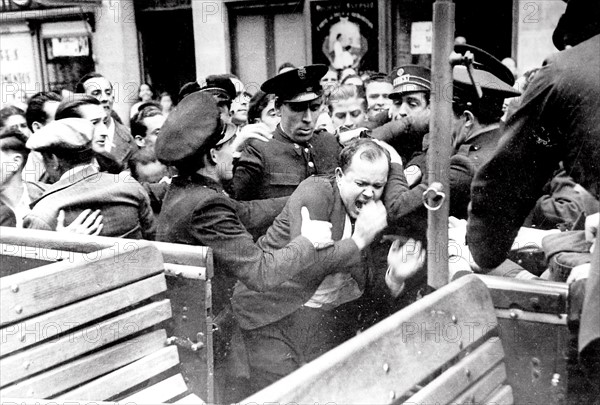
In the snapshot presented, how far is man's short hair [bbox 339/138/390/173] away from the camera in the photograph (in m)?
2.94

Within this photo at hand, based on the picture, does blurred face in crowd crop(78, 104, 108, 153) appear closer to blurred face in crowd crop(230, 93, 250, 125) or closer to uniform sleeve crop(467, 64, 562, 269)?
blurred face in crowd crop(230, 93, 250, 125)

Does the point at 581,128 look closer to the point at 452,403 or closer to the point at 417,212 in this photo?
the point at 452,403

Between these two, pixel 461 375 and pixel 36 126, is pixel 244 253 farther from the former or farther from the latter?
pixel 36 126

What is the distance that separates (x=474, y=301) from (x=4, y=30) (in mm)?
11787

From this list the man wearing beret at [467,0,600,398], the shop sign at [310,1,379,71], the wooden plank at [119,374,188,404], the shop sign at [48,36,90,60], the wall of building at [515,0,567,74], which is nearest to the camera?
the man wearing beret at [467,0,600,398]

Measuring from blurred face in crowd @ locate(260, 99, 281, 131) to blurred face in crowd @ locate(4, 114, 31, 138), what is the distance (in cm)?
159

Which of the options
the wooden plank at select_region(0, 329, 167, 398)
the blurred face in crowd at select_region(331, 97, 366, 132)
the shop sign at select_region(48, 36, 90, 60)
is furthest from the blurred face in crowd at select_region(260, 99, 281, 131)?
the shop sign at select_region(48, 36, 90, 60)

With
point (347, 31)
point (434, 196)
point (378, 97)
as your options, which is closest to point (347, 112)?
point (378, 97)

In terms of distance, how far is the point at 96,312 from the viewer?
2.57 m

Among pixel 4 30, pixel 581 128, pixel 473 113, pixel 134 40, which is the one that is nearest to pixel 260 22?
pixel 134 40

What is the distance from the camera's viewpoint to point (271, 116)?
4953mm

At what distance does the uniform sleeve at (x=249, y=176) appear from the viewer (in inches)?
156

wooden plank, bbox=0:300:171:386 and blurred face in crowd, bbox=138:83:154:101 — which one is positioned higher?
blurred face in crowd, bbox=138:83:154:101

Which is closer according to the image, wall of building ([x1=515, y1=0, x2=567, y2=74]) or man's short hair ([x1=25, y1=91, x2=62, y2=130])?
man's short hair ([x1=25, y1=91, x2=62, y2=130])
